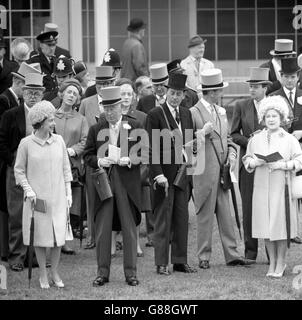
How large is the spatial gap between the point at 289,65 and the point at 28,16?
32.5ft

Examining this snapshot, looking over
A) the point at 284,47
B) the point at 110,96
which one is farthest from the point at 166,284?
the point at 284,47

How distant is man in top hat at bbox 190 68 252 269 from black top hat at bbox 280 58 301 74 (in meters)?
0.92

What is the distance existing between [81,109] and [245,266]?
2.85 m

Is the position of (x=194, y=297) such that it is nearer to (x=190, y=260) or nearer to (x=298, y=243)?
(x=190, y=260)

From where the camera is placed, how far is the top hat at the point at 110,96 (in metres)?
11.2

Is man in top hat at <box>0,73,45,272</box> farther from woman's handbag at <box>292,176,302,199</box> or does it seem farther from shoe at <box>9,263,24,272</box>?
woman's handbag at <box>292,176,302,199</box>

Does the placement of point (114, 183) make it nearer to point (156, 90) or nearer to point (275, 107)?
point (275, 107)

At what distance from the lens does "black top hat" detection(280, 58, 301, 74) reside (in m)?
12.8

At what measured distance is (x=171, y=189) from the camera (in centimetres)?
1178

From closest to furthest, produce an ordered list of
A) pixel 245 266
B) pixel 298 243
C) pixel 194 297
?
pixel 194 297 < pixel 245 266 < pixel 298 243

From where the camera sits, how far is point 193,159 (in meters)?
12.1

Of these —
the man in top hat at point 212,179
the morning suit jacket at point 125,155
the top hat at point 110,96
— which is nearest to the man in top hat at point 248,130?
the man in top hat at point 212,179

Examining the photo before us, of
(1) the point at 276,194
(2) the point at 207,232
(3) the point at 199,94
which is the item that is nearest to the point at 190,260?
(2) the point at 207,232

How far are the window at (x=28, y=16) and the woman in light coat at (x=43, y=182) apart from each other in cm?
1073
